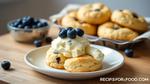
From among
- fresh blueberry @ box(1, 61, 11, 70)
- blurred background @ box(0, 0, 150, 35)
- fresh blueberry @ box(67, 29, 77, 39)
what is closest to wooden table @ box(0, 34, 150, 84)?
fresh blueberry @ box(1, 61, 11, 70)

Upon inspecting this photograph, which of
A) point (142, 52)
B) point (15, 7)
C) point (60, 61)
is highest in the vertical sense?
point (15, 7)

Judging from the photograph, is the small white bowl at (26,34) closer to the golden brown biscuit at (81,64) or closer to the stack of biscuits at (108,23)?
the stack of biscuits at (108,23)

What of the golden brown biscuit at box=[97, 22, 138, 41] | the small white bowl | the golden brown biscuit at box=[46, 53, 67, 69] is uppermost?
the small white bowl

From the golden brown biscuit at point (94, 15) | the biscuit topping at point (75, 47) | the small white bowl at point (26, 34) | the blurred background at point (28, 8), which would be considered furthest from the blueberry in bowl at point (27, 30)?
the blurred background at point (28, 8)

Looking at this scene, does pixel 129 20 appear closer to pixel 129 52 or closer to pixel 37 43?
pixel 129 52

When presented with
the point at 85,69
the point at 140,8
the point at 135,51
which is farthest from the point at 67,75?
the point at 140,8

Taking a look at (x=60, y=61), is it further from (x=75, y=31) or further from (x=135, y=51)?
(x=135, y=51)

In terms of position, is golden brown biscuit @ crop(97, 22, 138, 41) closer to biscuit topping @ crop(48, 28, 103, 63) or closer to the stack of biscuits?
the stack of biscuits
